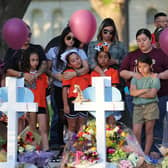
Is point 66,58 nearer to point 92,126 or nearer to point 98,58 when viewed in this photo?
point 98,58

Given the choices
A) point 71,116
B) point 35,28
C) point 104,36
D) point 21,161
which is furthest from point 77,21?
point 35,28

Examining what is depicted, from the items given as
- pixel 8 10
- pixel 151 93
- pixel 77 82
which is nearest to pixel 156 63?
pixel 151 93

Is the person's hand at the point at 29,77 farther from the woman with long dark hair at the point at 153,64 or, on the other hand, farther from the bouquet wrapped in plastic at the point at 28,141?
the woman with long dark hair at the point at 153,64

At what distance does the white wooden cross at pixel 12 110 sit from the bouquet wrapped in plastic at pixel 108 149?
1.70ft

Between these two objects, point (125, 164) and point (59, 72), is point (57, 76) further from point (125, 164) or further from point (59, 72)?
point (125, 164)

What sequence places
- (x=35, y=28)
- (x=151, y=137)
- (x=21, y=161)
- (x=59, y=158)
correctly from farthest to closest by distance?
1. (x=35, y=28)
2. (x=151, y=137)
3. (x=59, y=158)
4. (x=21, y=161)

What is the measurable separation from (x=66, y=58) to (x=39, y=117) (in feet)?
2.69

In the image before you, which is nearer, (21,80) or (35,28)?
(21,80)

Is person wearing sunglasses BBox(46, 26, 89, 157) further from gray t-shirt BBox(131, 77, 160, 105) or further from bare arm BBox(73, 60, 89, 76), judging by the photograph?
gray t-shirt BBox(131, 77, 160, 105)

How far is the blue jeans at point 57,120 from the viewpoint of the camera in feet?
28.8

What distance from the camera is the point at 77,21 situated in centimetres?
850

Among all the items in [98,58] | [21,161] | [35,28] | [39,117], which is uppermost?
[35,28]

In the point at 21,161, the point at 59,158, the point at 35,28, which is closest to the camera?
the point at 21,161

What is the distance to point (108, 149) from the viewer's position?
22.3ft
